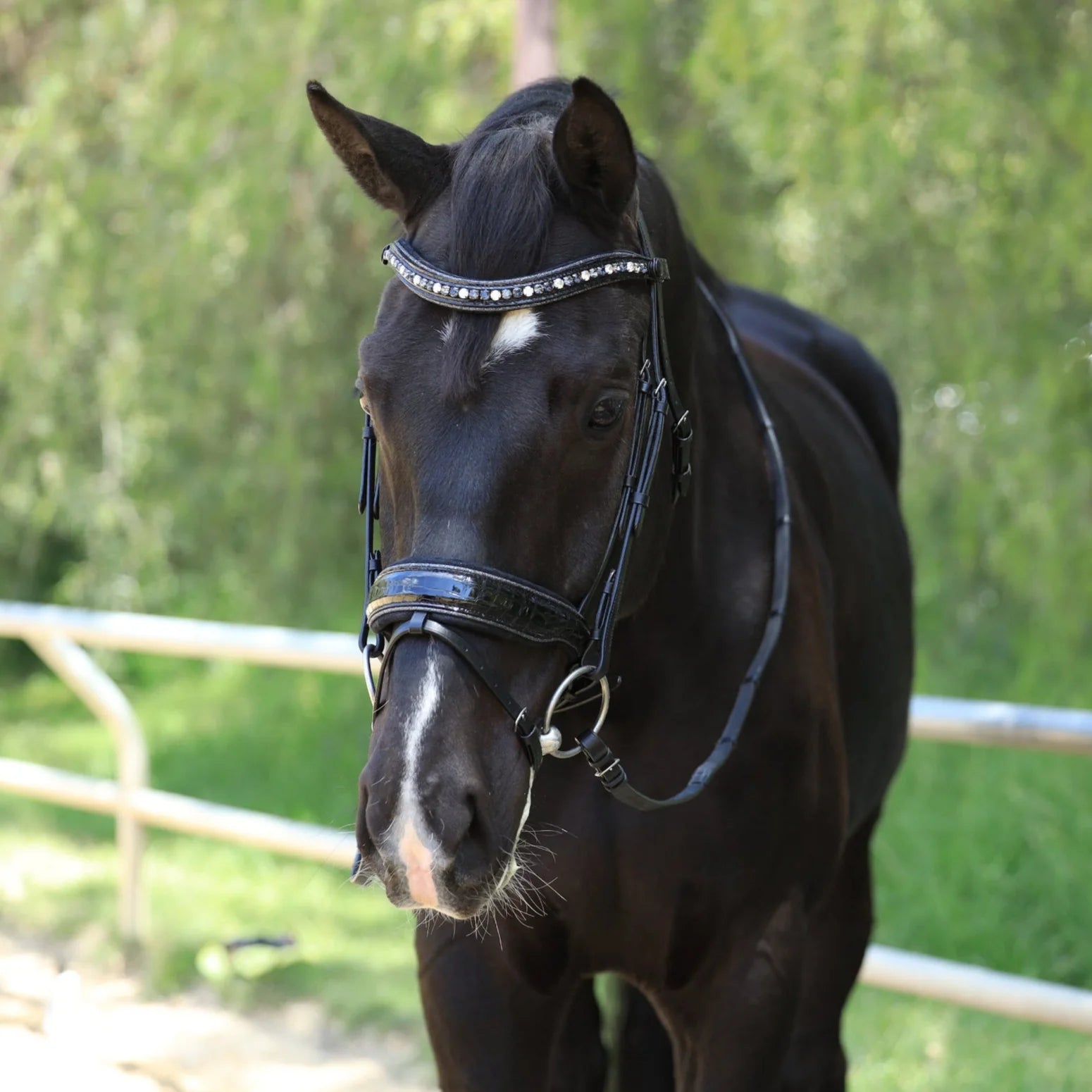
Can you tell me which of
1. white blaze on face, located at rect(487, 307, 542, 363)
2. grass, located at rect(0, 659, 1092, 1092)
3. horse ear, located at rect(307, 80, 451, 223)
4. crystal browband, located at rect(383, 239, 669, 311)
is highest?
horse ear, located at rect(307, 80, 451, 223)

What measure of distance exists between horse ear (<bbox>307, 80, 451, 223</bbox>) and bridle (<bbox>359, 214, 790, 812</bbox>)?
3.3 inches

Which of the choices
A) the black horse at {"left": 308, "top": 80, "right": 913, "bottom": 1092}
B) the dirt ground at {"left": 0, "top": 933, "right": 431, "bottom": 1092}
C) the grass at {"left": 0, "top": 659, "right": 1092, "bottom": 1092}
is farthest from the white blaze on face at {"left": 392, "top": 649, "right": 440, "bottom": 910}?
the dirt ground at {"left": 0, "top": 933, "right": 431, "bottom": 1092}

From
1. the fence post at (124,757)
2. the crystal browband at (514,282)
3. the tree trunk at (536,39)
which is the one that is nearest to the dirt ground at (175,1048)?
the fence post at (124,757)

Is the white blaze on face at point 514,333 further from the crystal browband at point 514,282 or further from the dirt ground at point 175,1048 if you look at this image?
the dirt ground at point 175,1048

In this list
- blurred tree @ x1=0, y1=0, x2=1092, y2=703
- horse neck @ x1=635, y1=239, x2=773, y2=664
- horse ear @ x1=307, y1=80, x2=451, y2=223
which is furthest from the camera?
blurred tree @ x1=0, y1=0, x2=1092, y2=703

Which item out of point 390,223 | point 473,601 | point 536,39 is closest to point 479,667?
point 473,601

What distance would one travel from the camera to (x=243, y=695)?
8.65 m

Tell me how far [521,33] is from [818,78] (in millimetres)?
1057

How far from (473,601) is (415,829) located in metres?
0.26

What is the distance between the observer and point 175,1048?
4.10m

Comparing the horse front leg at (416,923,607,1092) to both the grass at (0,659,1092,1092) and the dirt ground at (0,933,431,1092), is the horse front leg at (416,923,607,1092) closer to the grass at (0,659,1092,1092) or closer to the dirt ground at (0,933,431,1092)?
the grass at (0,659,1092,1092)

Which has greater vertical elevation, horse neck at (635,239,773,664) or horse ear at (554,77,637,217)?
horse ear at (554,77,637,217)

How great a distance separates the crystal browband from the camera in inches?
68.4

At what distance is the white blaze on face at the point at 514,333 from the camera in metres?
1.72
